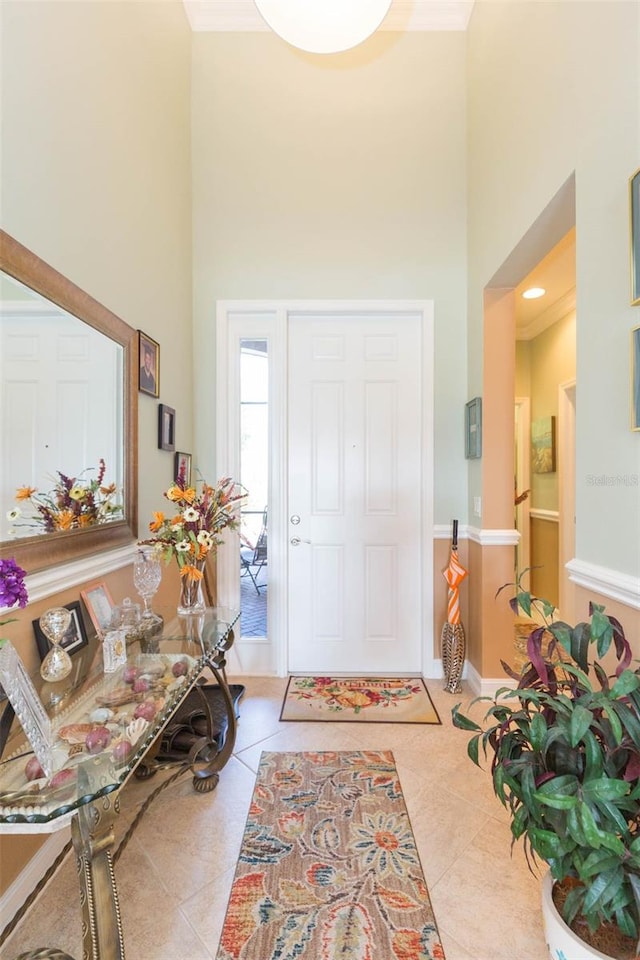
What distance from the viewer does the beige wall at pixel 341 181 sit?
8.87 ft

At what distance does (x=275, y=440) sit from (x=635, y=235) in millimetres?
2032

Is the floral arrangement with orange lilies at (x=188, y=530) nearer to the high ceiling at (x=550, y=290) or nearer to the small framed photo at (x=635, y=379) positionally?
the small framed photo at (x=635, y=379)

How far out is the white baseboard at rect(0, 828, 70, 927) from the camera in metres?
1.22

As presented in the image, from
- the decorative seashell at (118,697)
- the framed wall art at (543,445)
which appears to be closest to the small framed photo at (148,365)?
the decorative seashell at (118,697)

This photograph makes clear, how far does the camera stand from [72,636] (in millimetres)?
1454

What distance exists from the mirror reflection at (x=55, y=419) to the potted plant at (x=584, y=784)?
1437mm

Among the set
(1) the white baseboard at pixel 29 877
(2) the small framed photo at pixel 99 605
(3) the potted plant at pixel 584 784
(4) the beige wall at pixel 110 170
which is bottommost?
(1) the white baseboard at pixel 29 877

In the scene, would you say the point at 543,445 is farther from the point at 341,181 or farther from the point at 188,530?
the point at 188,530

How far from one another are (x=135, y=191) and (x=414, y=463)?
212cm

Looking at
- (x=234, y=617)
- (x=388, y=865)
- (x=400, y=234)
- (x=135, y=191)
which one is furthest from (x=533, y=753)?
(x=400, y=234)

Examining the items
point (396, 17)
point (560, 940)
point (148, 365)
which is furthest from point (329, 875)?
point (396, 17)

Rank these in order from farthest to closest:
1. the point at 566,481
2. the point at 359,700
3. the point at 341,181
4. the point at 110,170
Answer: the point at 566,481 < the point at 341,181 < the point at 359,700 < the point at 110,170

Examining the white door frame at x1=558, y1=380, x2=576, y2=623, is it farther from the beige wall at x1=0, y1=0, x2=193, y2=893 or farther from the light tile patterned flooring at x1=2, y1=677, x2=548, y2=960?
the beige wall at x1=0, y1=0, x2=193, y2=893

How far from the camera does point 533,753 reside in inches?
39.5
